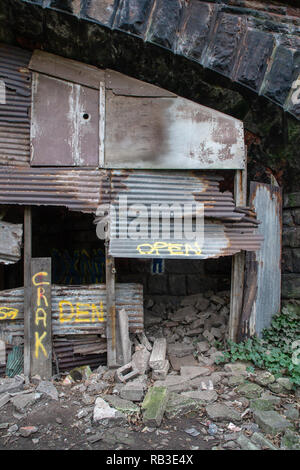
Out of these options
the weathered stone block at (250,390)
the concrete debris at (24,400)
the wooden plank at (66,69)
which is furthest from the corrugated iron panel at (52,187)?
the weathered stone block at (250,390)

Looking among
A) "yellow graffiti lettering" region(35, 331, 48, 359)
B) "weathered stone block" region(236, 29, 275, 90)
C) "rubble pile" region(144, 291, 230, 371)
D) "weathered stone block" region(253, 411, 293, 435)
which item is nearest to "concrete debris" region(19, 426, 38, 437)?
"yellow graffiti lettering" region(35, 331, 48, 359)

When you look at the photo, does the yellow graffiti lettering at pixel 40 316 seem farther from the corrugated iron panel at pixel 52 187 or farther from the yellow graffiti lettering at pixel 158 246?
the yellow graffiti lettering at pixel 158 246

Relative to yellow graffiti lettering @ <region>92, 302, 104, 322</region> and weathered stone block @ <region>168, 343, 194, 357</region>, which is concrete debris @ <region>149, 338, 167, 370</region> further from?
yellow graffiti lettering @ <region>92, 302, 104, 322</region>

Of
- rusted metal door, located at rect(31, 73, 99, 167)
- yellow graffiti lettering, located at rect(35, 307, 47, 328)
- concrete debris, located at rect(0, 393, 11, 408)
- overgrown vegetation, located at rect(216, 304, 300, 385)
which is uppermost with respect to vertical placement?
rusted metal door, located at rect(31, 73, 99, 167)

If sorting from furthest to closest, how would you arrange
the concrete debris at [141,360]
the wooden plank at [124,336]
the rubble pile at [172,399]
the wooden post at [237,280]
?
the wooden post at [237,280]
the wooden plank at [124,336]
the concrete debris at [141,360]
the rubble pile at [172,399]

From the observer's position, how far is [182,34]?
5.09 meters

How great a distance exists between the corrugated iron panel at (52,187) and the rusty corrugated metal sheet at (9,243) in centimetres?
50

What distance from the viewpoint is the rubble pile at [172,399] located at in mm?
3951

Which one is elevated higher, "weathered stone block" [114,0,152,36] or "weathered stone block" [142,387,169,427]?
"weathered stone block" [114,0,152,36]

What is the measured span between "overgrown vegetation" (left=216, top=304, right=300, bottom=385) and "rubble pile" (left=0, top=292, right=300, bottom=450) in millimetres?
156

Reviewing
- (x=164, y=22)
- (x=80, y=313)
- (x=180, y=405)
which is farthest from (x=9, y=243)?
(x=164, y=22)

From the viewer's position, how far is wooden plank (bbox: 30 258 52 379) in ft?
17.9

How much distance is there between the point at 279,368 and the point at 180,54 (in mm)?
5284
